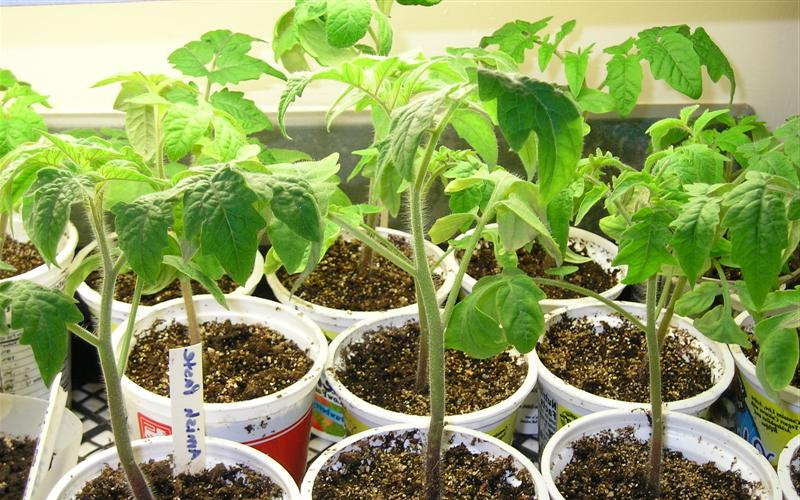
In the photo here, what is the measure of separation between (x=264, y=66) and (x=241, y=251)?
791 millimetres

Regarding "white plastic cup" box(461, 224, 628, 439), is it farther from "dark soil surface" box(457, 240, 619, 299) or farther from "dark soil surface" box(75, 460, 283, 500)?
"dark soil surface" box(75, 460, 283, 500)

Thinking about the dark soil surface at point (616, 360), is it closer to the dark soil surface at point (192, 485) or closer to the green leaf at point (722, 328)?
the green leaf at point (722, 328)

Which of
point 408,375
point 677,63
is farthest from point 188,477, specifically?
point 677,63

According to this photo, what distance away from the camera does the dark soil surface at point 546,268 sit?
62.4 inches

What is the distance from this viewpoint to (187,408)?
3.51 feet

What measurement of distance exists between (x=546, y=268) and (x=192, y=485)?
81cm

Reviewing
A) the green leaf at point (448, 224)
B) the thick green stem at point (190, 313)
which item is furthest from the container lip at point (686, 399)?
the thick green stem at point (190, 313)

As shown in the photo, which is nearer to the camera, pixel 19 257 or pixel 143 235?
pixel 143 235

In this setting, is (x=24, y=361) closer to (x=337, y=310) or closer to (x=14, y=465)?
(x=14, y=465)

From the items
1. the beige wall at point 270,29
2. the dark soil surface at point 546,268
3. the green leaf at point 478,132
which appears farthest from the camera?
the beige wall at point 270,29

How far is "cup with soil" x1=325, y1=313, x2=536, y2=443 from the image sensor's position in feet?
3.97

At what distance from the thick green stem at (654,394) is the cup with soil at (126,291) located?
2.10ft

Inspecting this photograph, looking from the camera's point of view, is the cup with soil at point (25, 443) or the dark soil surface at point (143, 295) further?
the dark soil surface at point (143, 295)

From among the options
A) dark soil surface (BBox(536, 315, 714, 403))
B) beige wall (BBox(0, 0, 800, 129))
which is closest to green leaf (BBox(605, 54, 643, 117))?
beige wall (BBox(0, 0, 800, 129))
